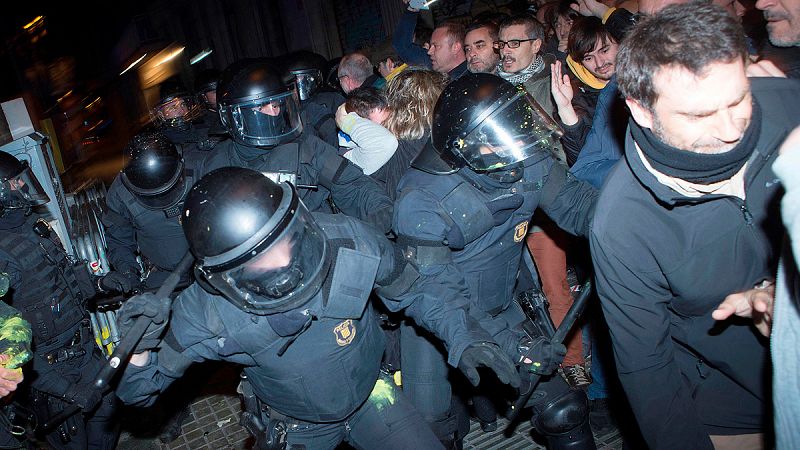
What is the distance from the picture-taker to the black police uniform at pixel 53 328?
389 centimetres

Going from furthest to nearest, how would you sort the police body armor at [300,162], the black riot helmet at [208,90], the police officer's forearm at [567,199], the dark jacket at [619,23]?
the black riot helmet at [208,90], the police body armor at [300,162], the dark jacket at [619,23], the police officer's forearm at [567,199]

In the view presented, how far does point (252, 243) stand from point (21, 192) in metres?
2.80

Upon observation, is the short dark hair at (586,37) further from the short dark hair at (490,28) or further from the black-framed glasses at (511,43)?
the short dark hair at (490,28)

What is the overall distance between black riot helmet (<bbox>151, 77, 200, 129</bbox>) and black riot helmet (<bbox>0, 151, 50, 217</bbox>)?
2395 mm

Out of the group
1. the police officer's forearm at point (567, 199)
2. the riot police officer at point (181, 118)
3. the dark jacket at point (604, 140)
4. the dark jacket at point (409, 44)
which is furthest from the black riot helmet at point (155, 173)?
the dark jacket at point (604, 140)

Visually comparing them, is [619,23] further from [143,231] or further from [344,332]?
[143,231]

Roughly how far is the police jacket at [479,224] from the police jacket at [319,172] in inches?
32.6

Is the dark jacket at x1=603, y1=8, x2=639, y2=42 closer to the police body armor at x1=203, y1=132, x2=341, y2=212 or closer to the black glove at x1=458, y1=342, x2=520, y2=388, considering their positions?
the police body armor at x1=203, y1=132, x2=341, y2=212

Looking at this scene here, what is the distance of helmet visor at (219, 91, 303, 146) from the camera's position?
430 cm

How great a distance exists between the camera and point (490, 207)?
116 inches

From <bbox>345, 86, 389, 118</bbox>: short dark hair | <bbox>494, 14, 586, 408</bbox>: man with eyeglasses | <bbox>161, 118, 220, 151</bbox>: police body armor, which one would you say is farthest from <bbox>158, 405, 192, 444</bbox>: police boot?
<bbox>494, 14, 586, 408</bbox>: man with eyeglasses

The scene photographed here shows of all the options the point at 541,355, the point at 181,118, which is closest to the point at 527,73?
the point at 541,355

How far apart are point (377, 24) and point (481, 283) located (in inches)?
479

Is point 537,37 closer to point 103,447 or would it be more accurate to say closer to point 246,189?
point 246,189
